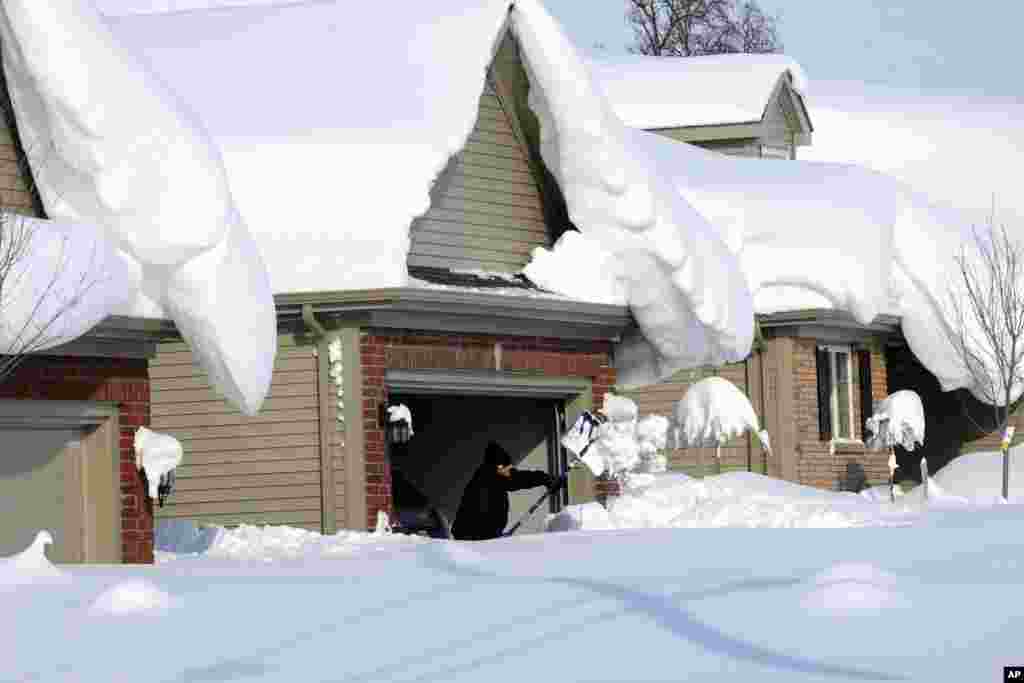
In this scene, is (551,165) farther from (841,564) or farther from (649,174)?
(841,564)

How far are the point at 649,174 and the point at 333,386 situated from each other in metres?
3.96

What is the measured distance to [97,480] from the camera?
56.2 feet

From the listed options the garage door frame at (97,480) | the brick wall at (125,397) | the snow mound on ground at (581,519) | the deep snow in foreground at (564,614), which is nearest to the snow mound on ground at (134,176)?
the brick wall at (125,397)

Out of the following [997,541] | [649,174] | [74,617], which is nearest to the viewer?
[74,617]

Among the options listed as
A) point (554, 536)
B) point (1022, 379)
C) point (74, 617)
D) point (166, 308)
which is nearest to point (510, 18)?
point (166, 308)

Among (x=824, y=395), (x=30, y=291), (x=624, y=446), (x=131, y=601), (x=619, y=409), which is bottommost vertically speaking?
(x=131, y=601)

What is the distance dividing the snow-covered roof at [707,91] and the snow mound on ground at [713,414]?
9.54m

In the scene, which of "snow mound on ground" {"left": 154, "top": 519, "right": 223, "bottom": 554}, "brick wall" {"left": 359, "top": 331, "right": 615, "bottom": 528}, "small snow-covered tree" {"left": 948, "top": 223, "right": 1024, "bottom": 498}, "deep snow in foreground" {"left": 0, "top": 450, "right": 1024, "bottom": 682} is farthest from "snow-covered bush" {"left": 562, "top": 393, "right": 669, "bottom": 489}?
"deep snow in foreground" {"left": 0, "top": 450, "right": 1024, "bottom": 682}

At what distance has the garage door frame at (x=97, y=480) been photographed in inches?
667

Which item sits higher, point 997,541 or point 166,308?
point 166,308

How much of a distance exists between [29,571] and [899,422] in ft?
55.8

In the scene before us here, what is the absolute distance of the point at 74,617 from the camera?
999 centimetres

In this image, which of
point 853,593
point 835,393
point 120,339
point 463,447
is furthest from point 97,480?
point 835,393

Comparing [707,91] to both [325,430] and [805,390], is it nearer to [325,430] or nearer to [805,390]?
[805,390]
